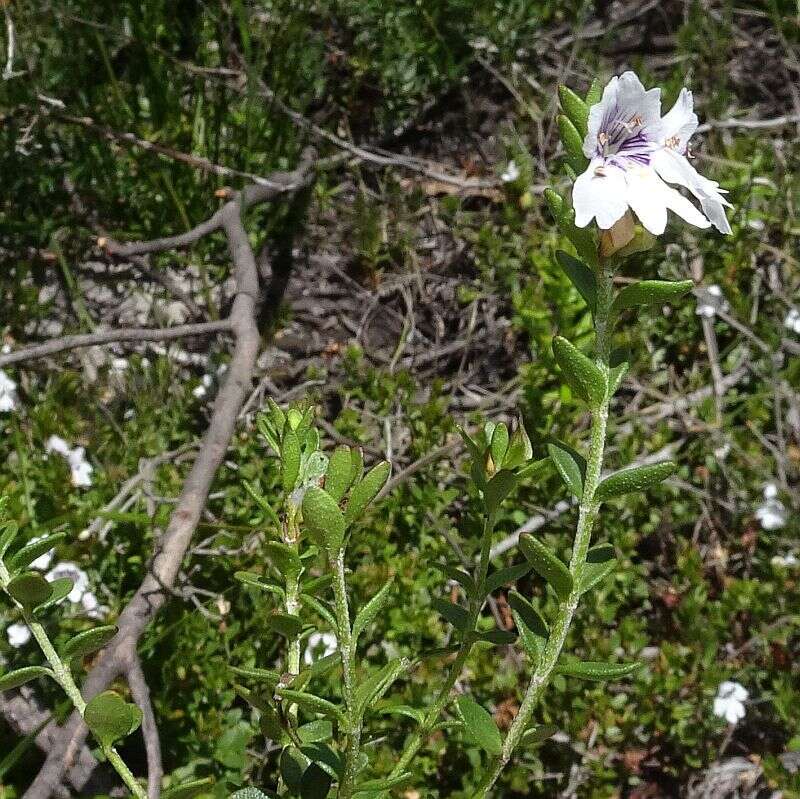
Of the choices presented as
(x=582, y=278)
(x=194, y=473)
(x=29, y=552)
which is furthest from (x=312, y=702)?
(x=194, y=473)

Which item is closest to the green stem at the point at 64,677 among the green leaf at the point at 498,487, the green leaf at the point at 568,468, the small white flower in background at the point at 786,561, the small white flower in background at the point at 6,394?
the green leaf at the point at 498,487

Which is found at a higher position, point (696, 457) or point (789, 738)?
point (696, 457)

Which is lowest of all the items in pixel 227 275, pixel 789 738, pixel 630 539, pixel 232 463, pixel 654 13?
pixel 789 738

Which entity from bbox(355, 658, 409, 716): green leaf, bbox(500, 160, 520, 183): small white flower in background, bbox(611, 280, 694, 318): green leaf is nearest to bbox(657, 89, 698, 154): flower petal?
bbox(611, 280, 694, 318): green leaf

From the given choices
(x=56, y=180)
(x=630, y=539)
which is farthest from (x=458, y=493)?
(x=56, y=180)

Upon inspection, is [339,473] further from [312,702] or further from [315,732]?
[315,732]

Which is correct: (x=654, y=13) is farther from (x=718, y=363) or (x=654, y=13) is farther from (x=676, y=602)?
(x=676, y=602)
